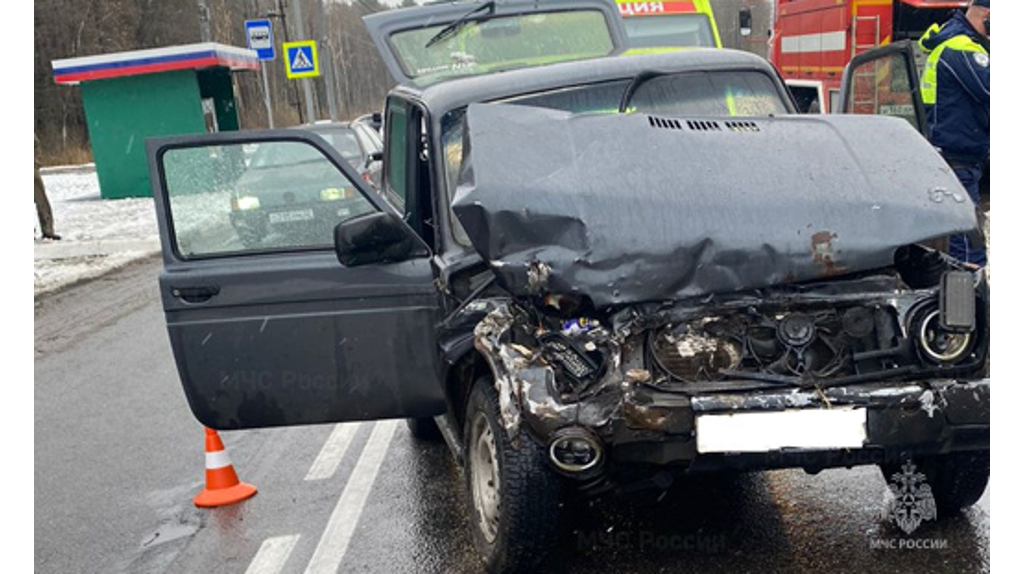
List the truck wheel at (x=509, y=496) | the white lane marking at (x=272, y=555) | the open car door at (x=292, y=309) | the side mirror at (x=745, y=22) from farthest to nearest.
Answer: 1. the side mirror at (x=745, y=22)
2. the open car door at (x=292, y=309)
3. the white lane marking at (x=272, y=555)
4. the truck wheel at (x=509, y=496)

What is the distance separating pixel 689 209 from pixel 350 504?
2.26 metres

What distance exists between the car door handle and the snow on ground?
9412 millimetres

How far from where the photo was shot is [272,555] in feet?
15.7

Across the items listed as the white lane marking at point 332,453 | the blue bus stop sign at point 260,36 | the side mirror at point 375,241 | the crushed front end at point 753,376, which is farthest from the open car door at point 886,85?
the blue bus stop sign at point 260,36

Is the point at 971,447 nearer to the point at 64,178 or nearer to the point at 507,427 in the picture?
the point at 507,427

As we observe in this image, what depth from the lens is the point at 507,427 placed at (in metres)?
3.83

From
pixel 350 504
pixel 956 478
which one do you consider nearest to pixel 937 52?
pixel 956 478

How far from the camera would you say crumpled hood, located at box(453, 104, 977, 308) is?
400cm

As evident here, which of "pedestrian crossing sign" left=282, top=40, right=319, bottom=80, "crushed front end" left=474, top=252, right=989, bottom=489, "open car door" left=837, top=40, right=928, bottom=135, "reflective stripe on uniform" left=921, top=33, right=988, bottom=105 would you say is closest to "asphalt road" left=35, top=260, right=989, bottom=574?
"crushed front end" left=474, top=252, right=989, bottom=489

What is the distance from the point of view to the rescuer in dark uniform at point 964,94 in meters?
6.71

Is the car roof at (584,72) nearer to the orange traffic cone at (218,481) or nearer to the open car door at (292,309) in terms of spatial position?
the open car door at (292,309)

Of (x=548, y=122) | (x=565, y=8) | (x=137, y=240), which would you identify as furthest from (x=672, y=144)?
(x=137, y=240)

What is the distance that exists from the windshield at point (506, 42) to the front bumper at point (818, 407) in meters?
3.67

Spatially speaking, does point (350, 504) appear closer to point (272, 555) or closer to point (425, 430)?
point (272, 555)
